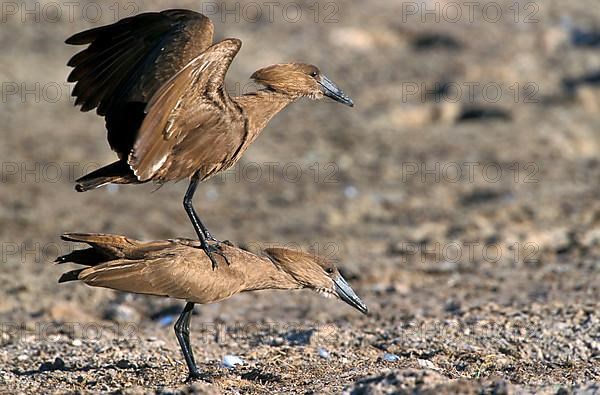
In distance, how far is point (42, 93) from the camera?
47.3 ft

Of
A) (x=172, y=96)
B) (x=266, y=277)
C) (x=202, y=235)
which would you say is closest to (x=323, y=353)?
(x=266, y=277)

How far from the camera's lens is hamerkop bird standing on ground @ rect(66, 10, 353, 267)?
241 inches

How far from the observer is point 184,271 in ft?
19.9

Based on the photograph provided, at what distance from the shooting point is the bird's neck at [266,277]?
6219 mm

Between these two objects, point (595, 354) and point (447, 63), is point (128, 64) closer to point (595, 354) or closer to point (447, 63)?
A: point (595, 354)

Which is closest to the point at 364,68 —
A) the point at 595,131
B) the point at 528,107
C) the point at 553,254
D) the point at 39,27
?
the point at 528,107

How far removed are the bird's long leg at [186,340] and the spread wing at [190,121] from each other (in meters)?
0.83

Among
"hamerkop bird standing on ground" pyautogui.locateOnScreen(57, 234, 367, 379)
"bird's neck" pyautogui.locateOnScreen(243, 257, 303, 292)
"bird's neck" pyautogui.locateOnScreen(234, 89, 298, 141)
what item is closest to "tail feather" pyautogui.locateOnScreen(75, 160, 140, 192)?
"hamerkop bird standing on ground" pyautogui.locateOnScreen(57, 234, 367, 379)

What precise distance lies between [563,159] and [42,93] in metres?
6.72

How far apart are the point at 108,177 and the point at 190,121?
580 mm

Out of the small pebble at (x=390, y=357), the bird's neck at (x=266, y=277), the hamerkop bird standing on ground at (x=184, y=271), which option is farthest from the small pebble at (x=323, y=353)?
the bird's neck at (x=266, y=277)

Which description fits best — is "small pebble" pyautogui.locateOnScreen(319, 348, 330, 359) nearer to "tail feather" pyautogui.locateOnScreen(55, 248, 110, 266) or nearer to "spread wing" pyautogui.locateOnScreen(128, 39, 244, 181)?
"spread wing" pyautogui.locateOnScreen(128, 39, 244, 181)

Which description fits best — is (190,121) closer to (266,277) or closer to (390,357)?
(266,277)

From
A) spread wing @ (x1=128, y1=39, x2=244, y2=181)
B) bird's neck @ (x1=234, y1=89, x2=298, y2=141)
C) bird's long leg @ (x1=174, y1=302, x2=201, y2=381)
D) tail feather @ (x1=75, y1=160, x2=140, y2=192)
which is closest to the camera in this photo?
spread wing @ (x1=128, y1=39, x2=244, y2=181)
